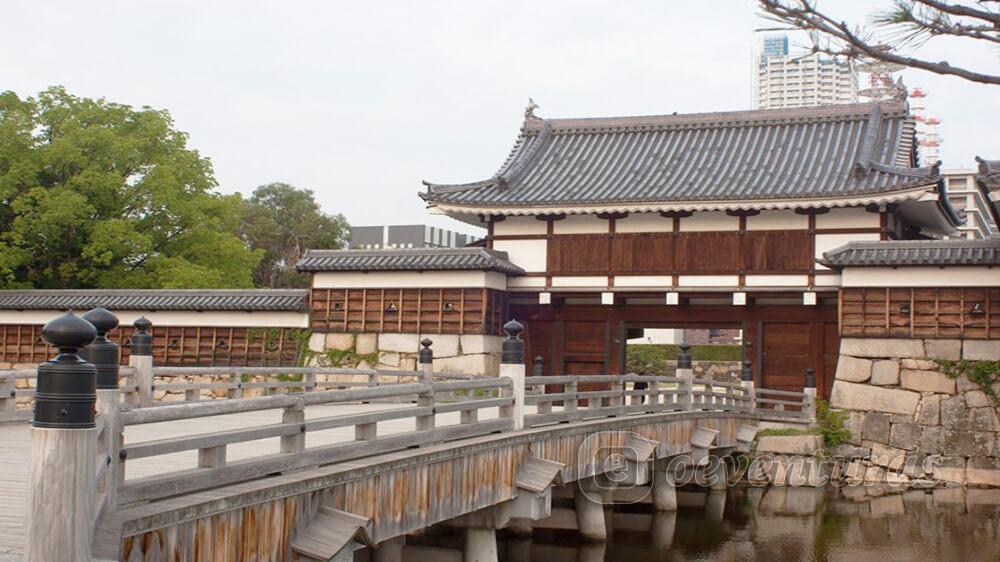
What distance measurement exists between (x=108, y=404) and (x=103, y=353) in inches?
26.3

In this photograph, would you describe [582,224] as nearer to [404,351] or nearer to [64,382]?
[404,351]

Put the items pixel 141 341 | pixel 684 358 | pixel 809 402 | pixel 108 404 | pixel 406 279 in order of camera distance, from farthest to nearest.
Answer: pixel 406 279
pixel 809 402
pixel 684 358
pixel 141 341
pixel 108 404

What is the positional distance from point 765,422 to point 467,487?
15.0m

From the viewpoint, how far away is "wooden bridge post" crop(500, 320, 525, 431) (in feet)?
43.1

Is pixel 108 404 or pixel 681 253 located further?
pixel 681 253

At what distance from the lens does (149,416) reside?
6988 mm

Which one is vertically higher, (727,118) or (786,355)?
(727,118)

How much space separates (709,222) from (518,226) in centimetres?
502

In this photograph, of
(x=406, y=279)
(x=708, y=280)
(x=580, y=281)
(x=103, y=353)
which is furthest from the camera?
(x=580, y=281)

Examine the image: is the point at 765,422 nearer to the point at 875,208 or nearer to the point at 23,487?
the point at 875,208

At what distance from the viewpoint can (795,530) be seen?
18.4 meters

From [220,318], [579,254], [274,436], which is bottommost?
[274,436]

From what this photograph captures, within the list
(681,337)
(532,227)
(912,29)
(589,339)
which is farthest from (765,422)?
(681,337)

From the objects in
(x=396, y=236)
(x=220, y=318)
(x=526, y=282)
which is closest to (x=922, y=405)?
(x=526, y=282)
